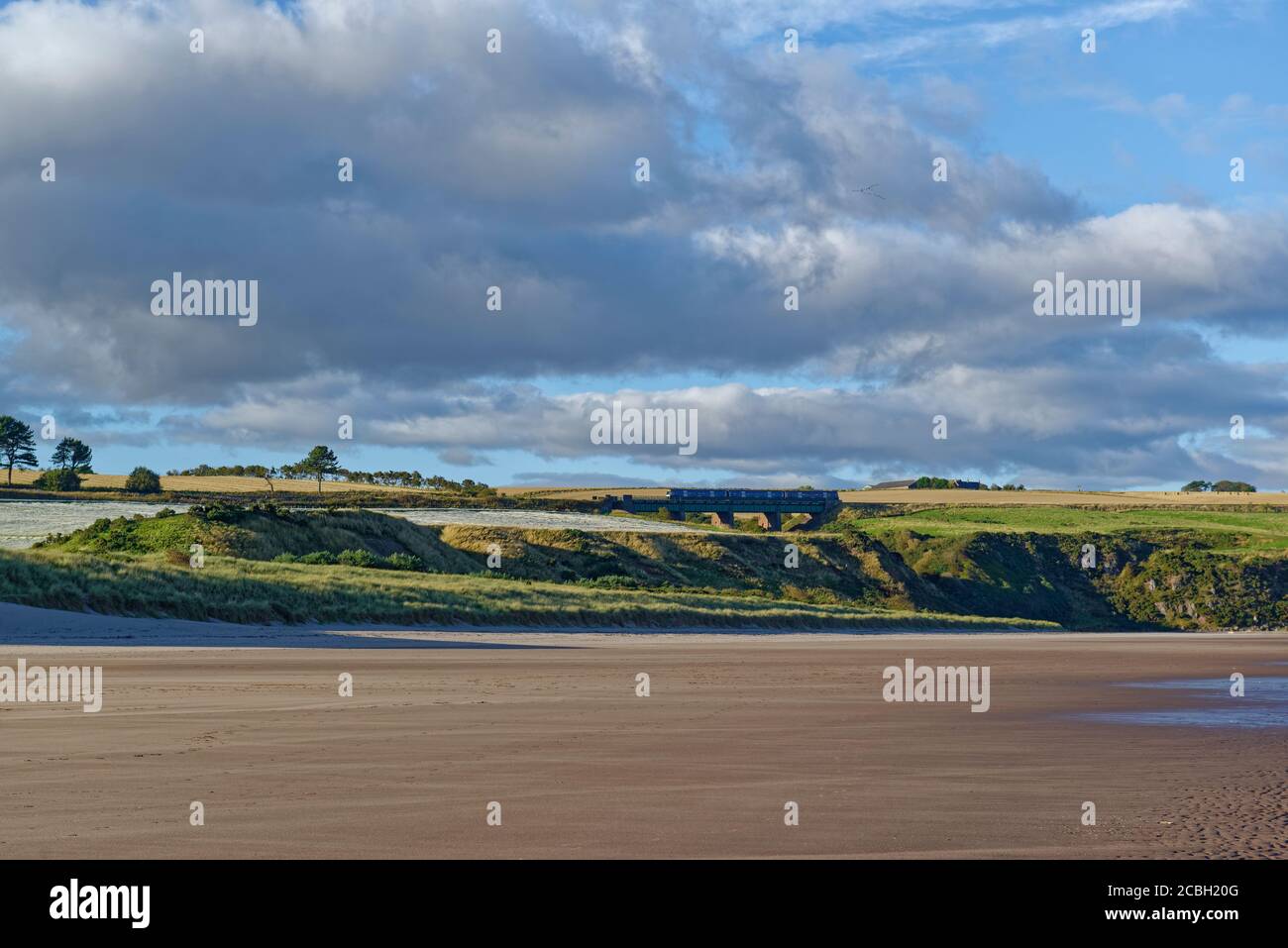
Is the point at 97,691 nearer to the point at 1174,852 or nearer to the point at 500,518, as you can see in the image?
the point at 1174,852

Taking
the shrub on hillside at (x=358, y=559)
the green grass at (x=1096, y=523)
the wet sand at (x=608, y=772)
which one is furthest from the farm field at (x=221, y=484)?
the wet sand at (x=608, y=772)

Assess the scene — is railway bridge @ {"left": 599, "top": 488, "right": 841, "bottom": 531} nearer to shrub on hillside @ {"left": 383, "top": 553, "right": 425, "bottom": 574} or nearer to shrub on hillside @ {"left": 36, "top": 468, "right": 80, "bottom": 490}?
shrub on hillside @ {"left": 36, "top": 468, "right": 80, "bottom": 490}

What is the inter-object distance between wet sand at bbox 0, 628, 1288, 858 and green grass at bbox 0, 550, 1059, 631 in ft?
51.7

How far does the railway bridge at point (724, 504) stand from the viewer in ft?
385

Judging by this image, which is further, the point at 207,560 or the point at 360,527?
the point at 360,527

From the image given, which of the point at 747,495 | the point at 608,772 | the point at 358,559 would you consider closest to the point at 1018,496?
the point at 747,495

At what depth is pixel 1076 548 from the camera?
4432 inches

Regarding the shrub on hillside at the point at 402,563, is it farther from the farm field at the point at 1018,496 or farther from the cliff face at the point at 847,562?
the farm field at the point at 1018,496

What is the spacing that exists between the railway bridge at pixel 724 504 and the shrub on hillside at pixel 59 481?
4135cm

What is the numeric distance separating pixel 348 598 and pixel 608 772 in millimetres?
36060

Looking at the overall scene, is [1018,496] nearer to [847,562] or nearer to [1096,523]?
[1096,523]

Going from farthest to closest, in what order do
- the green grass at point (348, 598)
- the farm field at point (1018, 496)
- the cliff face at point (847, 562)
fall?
the farm field at point (1018, 496), the cliff face at point (847, 562), the green grass at point (348, 598)
